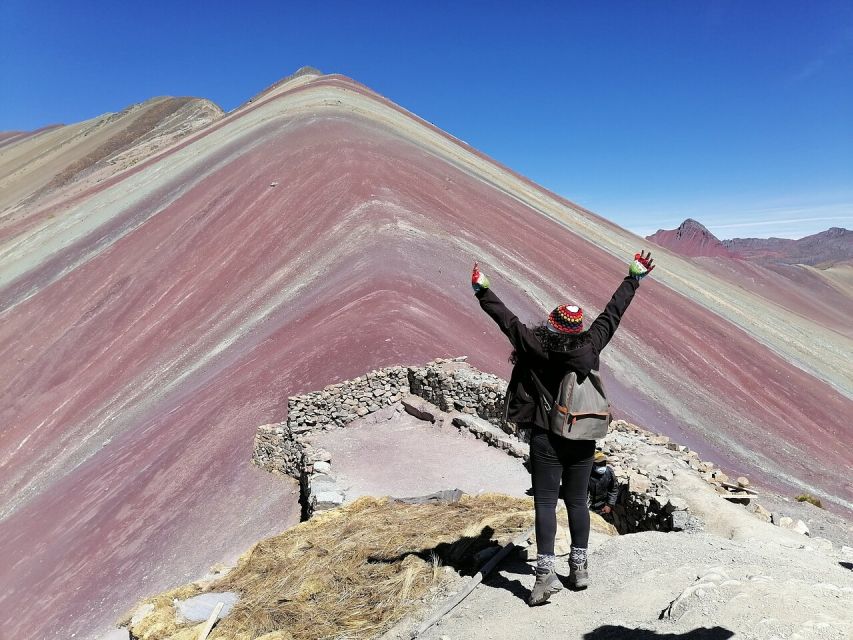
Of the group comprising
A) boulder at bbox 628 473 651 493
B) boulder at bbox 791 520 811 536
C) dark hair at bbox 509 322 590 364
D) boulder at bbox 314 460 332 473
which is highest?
dark hair at bbox 509 322 590 364

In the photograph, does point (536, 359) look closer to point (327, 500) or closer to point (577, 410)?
point (577, 410)

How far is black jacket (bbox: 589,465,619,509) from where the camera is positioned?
20.5 ft

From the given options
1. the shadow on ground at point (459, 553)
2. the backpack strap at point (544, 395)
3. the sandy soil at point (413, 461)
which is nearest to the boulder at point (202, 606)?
the shadow on ground at point (459, 553)

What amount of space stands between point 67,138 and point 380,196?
7929 cm

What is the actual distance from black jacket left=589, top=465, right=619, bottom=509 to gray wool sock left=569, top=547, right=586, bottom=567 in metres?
2.68

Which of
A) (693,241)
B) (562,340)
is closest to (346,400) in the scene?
(562,340)

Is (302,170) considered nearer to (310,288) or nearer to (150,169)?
(310,288)

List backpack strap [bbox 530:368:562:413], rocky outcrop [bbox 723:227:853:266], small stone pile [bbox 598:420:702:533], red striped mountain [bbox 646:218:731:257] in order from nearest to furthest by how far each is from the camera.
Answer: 1. backpack strap [bbox 530:368:562:413]
2. small stone pile [bbox 598:420:702:533]
3. red striped mountain [bbox 646:218:731:257]
4. rocky outcrop [bbox 723:227:853:266]

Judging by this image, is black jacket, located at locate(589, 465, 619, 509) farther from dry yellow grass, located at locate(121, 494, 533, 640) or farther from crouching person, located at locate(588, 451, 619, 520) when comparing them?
dry yellow grass, located at locate(121, 494, 533, 640)

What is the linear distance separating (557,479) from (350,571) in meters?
2.08

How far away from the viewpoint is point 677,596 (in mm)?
3338

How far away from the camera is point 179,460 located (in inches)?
429

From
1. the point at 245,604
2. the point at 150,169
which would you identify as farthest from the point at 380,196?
the point at 150,169

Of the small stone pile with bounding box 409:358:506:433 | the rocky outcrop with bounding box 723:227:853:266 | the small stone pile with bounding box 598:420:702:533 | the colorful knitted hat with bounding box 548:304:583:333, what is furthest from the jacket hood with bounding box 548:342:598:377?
the rocky outcrop with bounding box 723:227:853:266
